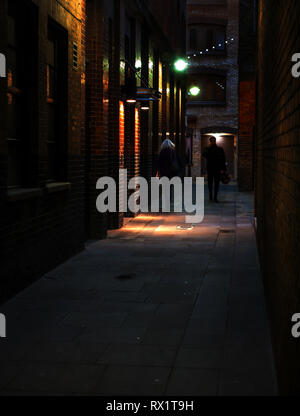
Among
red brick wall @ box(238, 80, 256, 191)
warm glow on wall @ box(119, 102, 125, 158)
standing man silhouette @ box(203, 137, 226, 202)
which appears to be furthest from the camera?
red brick wall @ box(238, 80, 256, 191)

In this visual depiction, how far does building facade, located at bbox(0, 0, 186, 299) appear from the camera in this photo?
7.88 metres

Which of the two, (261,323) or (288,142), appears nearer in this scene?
(288,142)

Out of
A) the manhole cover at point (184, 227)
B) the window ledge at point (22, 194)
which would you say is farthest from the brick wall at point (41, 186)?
the manhole cover at point (184, 227)

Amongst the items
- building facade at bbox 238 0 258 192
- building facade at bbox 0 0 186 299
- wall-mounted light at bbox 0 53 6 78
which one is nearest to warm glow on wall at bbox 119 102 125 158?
building facade at bbox 0 0 186 299

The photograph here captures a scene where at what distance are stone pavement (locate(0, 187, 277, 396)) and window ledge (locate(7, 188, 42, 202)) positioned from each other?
108cm

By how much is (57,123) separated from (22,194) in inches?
101

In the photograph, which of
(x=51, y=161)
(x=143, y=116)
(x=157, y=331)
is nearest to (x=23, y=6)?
(x=51, y=161)

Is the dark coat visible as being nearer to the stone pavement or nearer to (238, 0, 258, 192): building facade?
(238, 0, 258, 192): building facade

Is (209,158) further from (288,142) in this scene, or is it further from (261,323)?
(288,142)

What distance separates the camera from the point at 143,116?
19.1m

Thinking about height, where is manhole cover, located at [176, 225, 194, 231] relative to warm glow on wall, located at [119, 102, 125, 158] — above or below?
below

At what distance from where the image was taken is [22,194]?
7793mm
